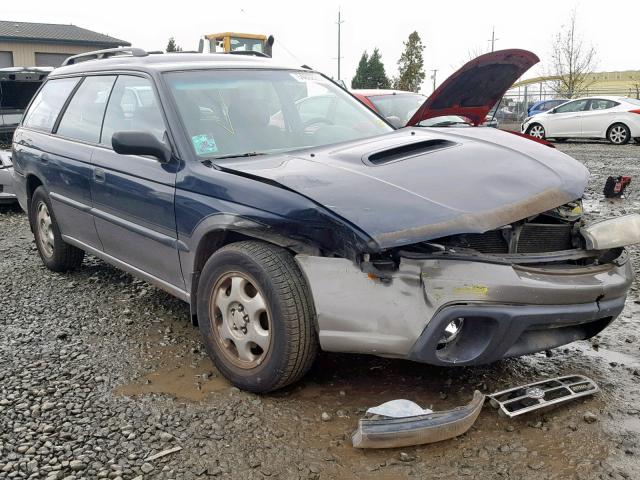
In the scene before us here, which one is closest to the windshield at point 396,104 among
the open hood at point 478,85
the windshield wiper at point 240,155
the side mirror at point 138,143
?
the open hood at point 478,85

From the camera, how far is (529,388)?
3029 mm

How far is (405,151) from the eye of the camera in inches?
134

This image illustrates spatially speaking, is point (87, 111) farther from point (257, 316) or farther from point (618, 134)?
point (618, 134)

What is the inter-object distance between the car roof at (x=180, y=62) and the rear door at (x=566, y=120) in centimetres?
1609

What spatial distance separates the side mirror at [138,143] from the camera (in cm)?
347

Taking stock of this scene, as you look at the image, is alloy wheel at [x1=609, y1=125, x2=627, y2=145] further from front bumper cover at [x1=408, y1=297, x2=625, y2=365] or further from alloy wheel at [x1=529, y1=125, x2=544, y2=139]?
front bumper cover at [x1=408, y1=297, x2=625, y2=365]

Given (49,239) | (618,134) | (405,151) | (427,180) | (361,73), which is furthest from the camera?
(361,73)

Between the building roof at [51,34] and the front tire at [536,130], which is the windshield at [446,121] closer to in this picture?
the front tire at [536,130]

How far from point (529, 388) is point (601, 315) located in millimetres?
487

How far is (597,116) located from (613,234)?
16792 mm

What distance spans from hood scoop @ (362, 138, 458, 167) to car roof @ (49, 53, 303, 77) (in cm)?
141

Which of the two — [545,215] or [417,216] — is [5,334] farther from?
[545,215]

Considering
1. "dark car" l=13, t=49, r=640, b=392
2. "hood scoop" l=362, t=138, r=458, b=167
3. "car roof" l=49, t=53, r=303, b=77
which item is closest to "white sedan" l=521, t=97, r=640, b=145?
"dark car" l=13, t=49, r=640, b=392

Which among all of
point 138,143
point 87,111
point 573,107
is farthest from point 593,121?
point 138,143
